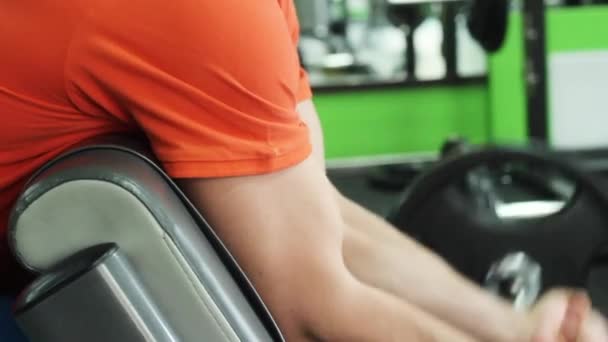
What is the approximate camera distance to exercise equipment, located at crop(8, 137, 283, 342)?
618 millimetres

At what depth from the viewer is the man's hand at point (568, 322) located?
707 mm

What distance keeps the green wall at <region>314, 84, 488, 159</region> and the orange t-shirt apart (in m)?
3.44

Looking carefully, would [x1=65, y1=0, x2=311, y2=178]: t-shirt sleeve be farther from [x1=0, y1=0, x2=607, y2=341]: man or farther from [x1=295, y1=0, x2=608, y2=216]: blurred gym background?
[x1=295, y1=0, x2=608, y2=216]: blurred gym background

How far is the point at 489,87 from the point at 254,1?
348 centimetres

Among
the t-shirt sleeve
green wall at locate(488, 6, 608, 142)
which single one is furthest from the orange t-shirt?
green wall at locate(488, 6, 608, 142)

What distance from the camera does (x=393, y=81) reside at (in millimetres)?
4168

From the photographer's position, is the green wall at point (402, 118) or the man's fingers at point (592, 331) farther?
the green wall at point (402, 118)

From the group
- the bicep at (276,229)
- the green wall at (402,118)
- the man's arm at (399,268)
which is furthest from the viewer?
the green wall at (402,118)

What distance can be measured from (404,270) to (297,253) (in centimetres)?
47

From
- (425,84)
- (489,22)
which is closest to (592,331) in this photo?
(489,22)

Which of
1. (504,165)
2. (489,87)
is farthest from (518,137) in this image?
(504,165)

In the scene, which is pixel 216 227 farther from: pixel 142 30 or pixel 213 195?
Result: pixel 142 30

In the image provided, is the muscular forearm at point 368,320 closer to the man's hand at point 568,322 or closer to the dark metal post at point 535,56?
the man's hand at point 568,322

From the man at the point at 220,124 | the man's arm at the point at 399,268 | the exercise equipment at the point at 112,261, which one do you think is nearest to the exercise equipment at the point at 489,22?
the man's arm at the point at 399,268
